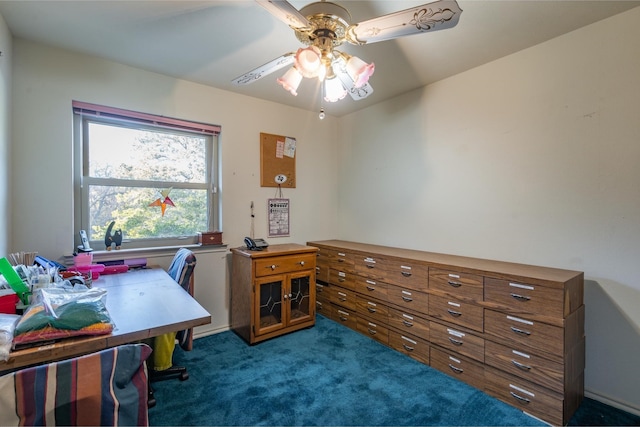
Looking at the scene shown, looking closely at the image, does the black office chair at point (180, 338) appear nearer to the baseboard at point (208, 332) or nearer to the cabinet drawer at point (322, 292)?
the baseboard at point (208, 332)

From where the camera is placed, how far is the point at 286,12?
1311 millimetres

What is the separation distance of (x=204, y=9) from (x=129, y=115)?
1.27 metres

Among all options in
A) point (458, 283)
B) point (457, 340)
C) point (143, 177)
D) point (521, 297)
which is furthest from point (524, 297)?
point (143, 177)

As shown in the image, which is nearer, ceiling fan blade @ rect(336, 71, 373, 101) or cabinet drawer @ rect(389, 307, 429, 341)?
ceiling fan blade @ rect(336, 71, 373, 101)

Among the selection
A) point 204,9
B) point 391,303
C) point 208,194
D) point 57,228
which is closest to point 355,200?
point 391,303

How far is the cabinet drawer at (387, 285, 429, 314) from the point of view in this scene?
235 centimetres

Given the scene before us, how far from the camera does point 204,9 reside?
1.74 metres

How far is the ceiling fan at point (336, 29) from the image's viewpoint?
1.26 meters

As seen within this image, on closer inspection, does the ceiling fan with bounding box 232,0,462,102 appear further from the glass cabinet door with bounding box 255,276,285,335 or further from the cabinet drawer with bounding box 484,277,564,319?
the glass cabinet door with bounding box 255,276,285,335

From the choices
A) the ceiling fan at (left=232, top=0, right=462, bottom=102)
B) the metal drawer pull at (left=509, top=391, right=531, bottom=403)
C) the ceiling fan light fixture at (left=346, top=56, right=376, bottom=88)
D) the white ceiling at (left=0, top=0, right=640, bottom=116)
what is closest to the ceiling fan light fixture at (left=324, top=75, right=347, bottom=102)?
the ceiling fan at (left=232, top=0, right=462, bottom=102)

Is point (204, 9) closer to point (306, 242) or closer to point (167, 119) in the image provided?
point (167, 119)

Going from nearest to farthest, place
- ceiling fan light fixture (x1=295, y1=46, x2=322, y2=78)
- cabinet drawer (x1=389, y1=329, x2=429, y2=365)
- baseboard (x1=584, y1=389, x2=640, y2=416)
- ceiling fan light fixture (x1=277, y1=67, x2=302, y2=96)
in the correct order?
ceiling fan light fixture (x1=295, y1=46, x2=322, y2=78) → ceiling fan light fixture (x1=277, y1=67, x2=302, y2=96) → baseboard (x1=584, y1=389, x2=640, y2=416) → cabinet drawer (x1=389, y1=329, x2=429, y2=365)

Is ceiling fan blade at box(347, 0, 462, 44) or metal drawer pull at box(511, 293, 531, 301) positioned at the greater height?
ceiling fan blade at box(347, 0, 462, 44)

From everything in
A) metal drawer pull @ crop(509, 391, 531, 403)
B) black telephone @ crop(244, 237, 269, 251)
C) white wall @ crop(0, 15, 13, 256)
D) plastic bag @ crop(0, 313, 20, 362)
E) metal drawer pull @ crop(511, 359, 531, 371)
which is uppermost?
white wall @ crop(0, 15, 13, 256)
